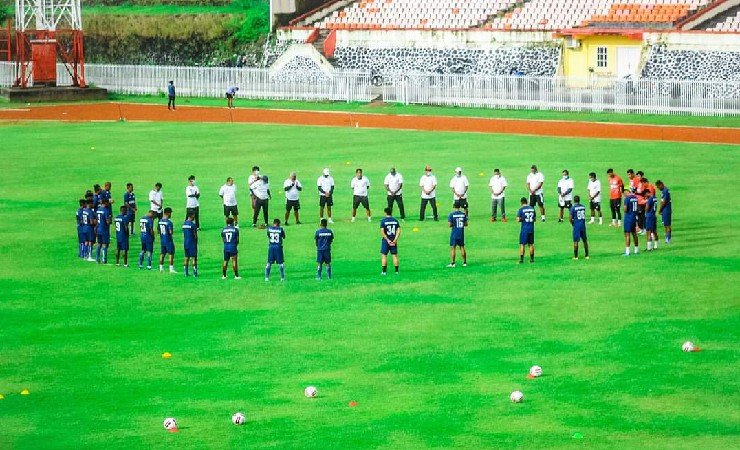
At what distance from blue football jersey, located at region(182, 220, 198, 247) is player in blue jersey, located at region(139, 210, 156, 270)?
1.10 metres

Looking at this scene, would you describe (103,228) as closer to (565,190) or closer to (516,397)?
(565,190)

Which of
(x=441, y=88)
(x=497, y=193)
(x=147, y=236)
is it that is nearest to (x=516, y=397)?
(x=147, y=236)

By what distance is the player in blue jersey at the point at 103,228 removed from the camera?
110 feet

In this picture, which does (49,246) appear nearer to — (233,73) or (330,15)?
(233,73)

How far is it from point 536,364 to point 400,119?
3959 cm

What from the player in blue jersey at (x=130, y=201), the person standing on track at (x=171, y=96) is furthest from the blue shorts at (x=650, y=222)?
the person standing on track at (x=171, y=96)

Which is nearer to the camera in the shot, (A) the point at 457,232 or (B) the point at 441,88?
(A) the point at 457,232

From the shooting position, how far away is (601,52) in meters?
67.4

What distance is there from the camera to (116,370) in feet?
79.7

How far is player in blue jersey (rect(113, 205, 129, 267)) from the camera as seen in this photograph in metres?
32.8

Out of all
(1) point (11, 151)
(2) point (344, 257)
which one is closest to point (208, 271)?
(2) point (344, 257)

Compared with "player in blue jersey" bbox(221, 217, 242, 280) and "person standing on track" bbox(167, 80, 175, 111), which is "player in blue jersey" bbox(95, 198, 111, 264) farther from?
"person standing on track" bbox(167, 80, 175, 111)

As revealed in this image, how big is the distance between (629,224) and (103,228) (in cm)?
1210

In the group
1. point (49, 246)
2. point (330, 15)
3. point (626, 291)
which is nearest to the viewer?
point (626, 291)
